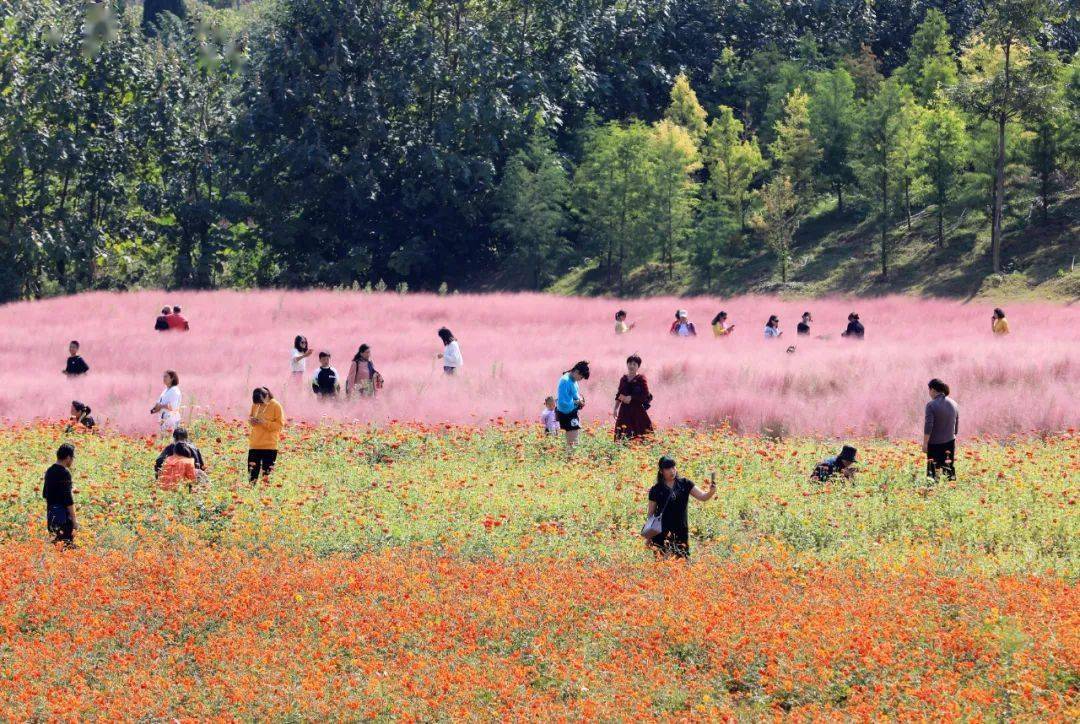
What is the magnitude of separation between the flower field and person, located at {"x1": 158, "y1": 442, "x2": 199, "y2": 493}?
14.9 inches

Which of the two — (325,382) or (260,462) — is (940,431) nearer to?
(260,462)

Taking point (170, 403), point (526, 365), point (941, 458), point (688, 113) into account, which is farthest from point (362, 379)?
point (688, 113)

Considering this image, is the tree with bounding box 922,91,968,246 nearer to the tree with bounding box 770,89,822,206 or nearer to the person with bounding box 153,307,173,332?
the tree with bounding box 770,89,822,206

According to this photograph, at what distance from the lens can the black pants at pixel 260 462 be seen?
54.7 feet

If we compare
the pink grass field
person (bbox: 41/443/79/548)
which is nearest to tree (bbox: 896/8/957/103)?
the pink grass field

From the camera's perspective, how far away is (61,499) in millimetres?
13422

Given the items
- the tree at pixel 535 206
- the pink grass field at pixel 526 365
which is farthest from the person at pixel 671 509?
the tree at pixel 535 206

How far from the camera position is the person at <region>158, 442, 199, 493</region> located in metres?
15.7

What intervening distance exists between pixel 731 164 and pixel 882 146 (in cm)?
819

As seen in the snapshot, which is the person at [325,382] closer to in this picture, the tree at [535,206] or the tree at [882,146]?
the tree at [882,146]

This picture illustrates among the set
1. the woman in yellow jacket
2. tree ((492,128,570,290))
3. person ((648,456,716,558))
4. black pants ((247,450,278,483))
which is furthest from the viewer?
tree ((492,128,570,290))

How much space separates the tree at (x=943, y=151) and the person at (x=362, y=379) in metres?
38.6

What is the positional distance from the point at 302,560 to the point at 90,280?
189ft

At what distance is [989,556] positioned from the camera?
1289 centimetres
